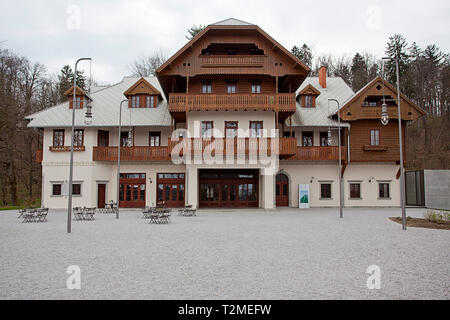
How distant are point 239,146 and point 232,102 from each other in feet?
10.8

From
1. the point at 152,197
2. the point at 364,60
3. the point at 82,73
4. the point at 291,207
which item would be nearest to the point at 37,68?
the point at 82,73

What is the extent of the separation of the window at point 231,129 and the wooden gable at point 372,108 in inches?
352

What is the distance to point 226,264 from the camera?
769 centimetres

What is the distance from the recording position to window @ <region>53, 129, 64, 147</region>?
27.3 m

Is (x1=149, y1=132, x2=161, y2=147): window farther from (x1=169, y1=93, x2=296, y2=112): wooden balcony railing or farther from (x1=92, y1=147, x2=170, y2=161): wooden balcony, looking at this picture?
(x1=169, y1=93, x2=296, y2=112): wooden balcony railing

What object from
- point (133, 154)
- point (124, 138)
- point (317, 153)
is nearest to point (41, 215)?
point (133, 154)

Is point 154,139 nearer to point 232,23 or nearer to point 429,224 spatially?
point 232,23

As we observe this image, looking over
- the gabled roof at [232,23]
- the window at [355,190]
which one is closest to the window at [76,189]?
the gabled roof at [232,23]

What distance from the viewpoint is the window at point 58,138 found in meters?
27.3

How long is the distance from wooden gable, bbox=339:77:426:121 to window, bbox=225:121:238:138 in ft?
29.3

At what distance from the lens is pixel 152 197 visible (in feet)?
91.1

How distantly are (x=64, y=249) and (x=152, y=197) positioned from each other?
18.2 metres
